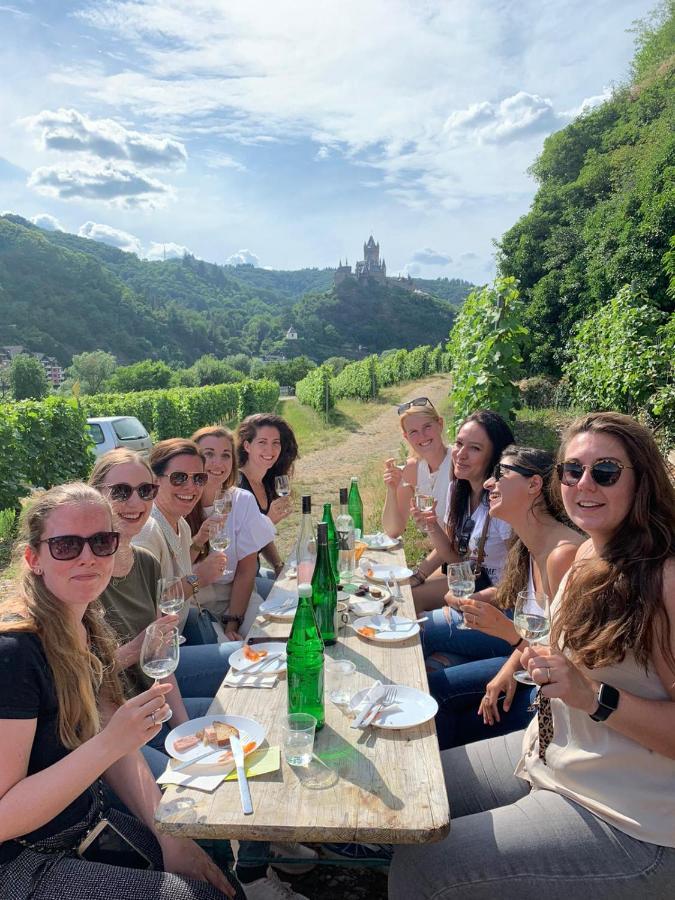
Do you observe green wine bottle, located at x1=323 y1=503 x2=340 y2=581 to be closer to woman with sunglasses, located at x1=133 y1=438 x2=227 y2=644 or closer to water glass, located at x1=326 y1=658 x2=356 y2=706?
woman with sunglasses, located at x1=133 y1=438 x2=227 y2=644

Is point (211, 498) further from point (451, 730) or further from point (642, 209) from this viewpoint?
point (642, 209)

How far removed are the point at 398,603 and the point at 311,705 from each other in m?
1.01

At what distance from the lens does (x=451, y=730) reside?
2.51 m

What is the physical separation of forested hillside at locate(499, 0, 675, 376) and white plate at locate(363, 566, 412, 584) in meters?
14.7

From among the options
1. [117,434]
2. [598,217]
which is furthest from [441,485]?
[598,217]

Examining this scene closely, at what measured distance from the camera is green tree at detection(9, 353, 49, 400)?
159ft

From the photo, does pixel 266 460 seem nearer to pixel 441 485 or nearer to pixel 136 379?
pixel 441 485

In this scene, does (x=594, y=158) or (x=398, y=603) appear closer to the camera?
(x=398, y=603)

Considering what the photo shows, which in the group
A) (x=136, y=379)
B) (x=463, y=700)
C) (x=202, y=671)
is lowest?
(x=463, y=700)

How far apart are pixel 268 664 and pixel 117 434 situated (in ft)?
38.1

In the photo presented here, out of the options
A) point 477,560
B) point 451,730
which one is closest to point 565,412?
point 477,560

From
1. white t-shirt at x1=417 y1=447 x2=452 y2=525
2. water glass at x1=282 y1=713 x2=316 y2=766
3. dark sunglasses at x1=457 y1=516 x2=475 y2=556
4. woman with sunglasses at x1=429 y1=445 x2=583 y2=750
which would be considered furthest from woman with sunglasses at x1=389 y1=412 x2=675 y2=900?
white t-shirt at x1=417 y1=447 x2=452 y2=525

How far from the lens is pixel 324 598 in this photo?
235cm

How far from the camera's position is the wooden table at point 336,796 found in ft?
4.35
